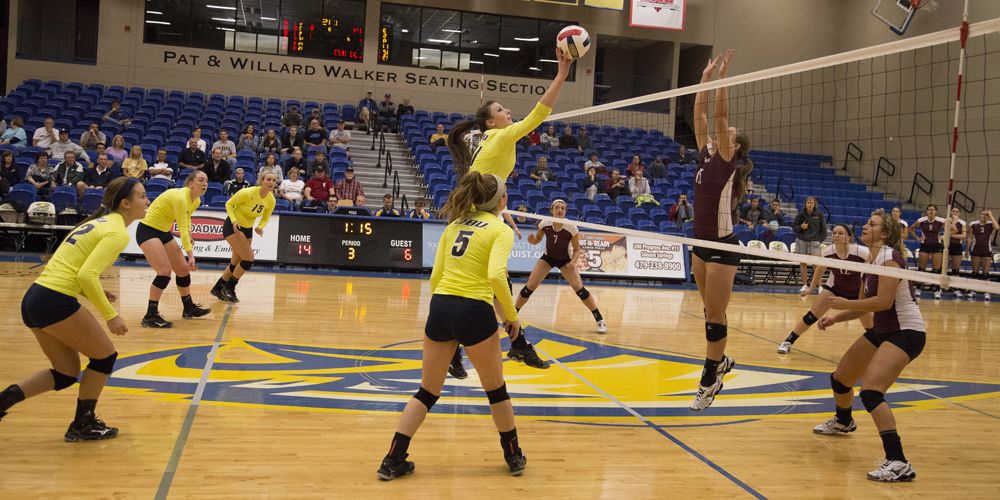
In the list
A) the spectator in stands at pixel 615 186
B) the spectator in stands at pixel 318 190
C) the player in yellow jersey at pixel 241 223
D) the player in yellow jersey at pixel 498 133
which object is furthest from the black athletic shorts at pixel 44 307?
the spectator in stands at pixel 615 186

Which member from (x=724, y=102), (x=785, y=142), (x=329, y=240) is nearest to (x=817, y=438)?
(x=724, y=102)

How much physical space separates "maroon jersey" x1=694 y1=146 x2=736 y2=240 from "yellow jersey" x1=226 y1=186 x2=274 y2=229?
654 cm

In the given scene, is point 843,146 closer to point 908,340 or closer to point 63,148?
point 63,148

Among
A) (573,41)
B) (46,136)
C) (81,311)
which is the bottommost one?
(81,311)

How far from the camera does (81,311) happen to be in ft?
15.6

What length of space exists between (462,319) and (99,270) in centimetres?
215

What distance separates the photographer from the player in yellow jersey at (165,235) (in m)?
8.86

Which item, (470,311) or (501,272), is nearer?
(501,272)

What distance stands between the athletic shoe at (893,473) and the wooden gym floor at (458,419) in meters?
0.08

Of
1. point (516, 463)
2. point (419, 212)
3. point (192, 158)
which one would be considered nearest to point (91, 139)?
point (192, 158)

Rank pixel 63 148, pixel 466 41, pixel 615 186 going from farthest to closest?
pixel 466 41 → pixel 615 186 → pixel 63 148

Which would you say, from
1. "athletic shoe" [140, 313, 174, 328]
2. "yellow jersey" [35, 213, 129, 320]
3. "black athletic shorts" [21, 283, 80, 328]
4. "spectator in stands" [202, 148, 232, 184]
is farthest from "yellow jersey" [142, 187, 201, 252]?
"spectator in stands" [202, 148, 232, 184]

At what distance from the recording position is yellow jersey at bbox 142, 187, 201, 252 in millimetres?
8922

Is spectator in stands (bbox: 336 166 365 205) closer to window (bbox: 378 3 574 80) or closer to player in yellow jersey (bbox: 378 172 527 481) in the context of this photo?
window (bbox: 378 3 574 80)
